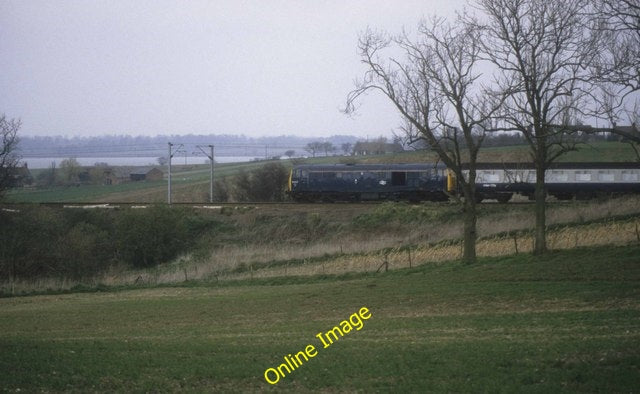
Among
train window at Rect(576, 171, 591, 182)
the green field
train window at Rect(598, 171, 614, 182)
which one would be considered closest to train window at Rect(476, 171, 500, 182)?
train window at Rect(576, 171, 591, 182)

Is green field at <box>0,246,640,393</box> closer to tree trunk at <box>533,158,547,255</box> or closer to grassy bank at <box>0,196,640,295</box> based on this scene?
tree trunk at <box>533,158,547,255</box>

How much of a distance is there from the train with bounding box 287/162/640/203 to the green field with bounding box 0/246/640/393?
894 inches

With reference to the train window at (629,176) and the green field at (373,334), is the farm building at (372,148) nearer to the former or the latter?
the train window at (629,176)

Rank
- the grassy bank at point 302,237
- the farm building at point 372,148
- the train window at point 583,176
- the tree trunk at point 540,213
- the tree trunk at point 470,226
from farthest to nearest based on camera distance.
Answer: the farm building at point 372,148 → the train window at point 583,176 → the grassy bank at point 302,237 → the tree trunk at point 470,226 → the tree trunk at point 540,213

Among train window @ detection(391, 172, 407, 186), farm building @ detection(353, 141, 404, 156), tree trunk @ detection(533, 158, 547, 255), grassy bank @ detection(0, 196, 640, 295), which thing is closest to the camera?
tree trunk @ detection(533, 158, 547, 255)

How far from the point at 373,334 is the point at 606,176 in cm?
3910

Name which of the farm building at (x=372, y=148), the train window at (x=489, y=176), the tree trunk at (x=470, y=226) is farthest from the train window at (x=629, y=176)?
the farm building at (x=372, y=148)

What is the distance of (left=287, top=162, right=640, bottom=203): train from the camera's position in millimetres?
48312

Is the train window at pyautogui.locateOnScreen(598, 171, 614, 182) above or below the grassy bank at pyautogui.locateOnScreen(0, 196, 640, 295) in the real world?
above

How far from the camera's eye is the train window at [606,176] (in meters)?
48.4

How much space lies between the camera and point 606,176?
48438 mm

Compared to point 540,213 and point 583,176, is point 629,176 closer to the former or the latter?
point 583,176

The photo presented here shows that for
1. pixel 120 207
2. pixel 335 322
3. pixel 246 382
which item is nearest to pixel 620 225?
pixel 335 322

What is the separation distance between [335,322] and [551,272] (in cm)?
871
